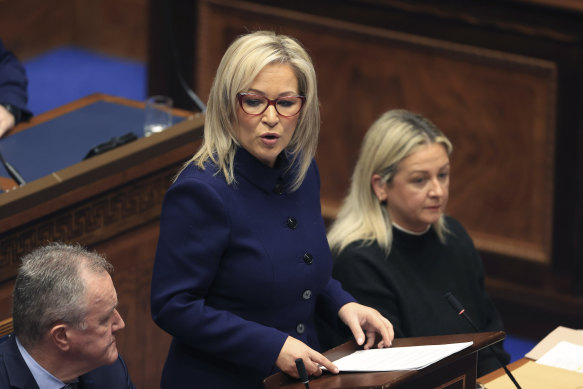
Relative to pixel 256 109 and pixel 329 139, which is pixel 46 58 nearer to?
pixel 329 139

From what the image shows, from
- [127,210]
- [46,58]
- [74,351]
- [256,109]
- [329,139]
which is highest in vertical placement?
[256,109]

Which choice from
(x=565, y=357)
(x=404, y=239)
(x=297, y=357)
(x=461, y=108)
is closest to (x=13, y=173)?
(x=404, y=239)

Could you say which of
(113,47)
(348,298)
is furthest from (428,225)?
(113,47)

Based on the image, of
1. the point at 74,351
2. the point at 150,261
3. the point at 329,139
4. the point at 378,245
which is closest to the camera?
the point at 74,351

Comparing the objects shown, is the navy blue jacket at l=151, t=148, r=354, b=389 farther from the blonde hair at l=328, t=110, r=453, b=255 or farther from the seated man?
the blonde hair at l=328, t=110, r=453, b=255

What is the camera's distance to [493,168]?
496 centimetres

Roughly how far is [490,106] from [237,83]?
8.66 feet

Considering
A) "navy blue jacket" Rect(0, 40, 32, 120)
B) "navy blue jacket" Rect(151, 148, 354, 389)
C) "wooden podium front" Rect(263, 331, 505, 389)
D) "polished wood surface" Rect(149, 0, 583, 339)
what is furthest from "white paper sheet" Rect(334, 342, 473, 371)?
"polished wood surface" Rect(149, 0, 583, 339)

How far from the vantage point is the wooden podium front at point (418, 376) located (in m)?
Result: 2.34

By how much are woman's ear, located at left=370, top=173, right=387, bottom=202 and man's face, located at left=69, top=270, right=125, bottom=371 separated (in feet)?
4.04

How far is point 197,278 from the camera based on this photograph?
2482mm

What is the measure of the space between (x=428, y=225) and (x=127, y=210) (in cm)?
95

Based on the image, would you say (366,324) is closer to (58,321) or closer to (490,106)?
(58,321)

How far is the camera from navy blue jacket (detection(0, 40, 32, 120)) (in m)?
3.89
